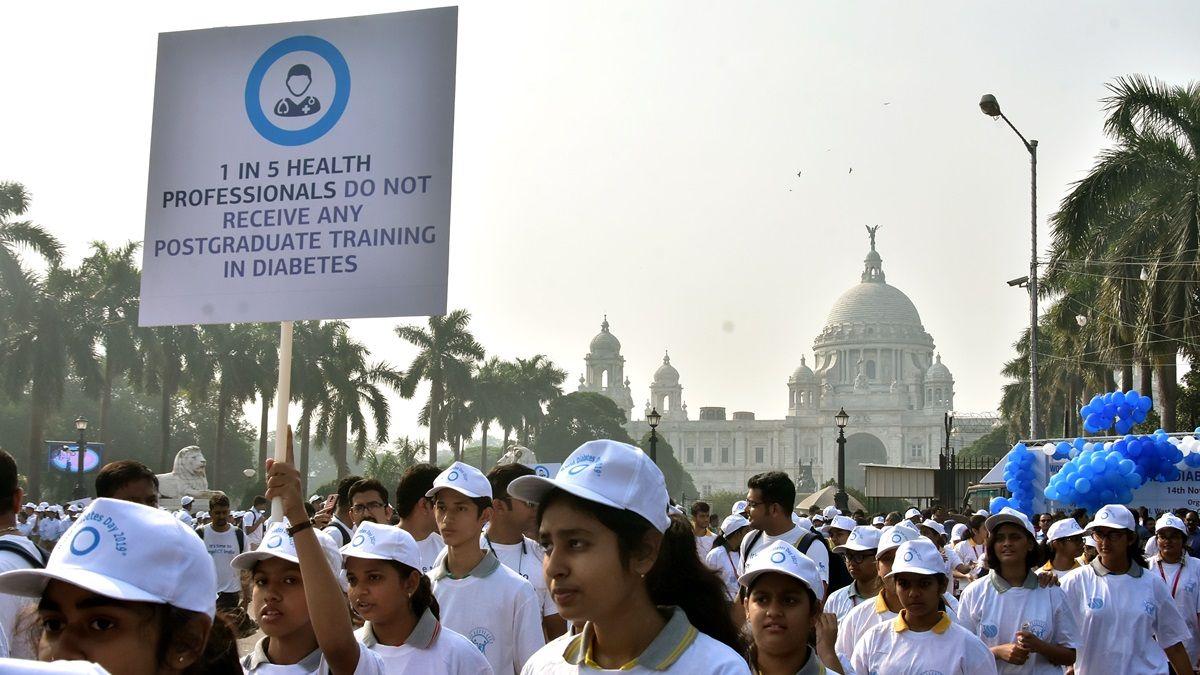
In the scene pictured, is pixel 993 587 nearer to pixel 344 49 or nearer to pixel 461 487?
pixel 461 487

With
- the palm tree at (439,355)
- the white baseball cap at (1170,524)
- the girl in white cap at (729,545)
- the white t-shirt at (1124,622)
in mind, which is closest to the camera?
the white t-shirt at (1124,622)

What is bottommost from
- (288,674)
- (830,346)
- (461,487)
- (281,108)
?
(288,674)

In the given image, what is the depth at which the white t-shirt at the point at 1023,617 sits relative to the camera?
6.71m

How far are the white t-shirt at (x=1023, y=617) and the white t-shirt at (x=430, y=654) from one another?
3.22 m

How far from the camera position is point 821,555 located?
6.70 meters

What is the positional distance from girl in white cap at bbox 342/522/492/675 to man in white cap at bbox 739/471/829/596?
2.68 m

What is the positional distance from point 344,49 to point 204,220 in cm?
81

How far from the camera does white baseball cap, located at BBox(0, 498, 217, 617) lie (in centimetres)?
→ 238

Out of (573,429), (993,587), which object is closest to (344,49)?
(993,587)

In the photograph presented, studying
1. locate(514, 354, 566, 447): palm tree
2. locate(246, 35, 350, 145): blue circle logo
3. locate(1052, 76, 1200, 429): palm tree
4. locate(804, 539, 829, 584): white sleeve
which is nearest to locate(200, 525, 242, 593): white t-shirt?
locate(804, 539, 829, 584): white sleeve

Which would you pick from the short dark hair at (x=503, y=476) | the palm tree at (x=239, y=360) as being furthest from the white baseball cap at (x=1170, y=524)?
the palm tree at (x=239, y=360)

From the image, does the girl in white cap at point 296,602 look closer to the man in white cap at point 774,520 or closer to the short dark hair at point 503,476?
the short dark hair at point 503,476

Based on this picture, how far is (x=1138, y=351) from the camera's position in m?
24.5

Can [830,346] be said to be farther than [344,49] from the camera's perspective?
Yes
